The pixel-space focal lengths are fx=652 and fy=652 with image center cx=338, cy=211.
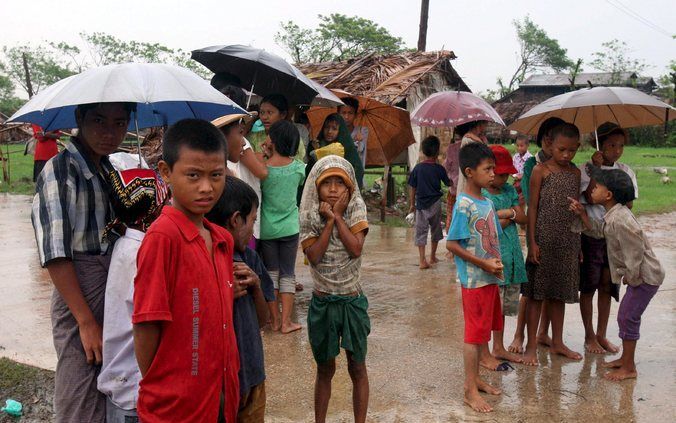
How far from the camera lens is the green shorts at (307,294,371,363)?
11.4ft

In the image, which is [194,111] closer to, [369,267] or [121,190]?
[121,190]

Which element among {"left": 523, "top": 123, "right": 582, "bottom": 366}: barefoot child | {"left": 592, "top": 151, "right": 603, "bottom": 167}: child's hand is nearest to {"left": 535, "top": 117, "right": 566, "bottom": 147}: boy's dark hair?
{"left": 523, "top": 123, "right": 582, "bottom": 366}: barefoot child

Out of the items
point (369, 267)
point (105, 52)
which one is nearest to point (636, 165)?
point (369, 267)

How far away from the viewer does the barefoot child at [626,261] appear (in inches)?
173

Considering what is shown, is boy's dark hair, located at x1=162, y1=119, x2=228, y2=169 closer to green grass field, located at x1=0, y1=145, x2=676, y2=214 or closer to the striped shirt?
the striped shirt

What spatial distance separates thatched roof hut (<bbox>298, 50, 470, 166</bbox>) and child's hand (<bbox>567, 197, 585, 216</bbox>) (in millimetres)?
7801

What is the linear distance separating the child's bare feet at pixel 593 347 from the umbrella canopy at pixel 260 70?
312 cm

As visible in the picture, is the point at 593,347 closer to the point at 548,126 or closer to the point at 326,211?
the point at 548,126

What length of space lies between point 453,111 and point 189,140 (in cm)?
566

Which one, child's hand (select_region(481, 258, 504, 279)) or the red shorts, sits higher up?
child's hand (select_region(481, 258, 504, 279))

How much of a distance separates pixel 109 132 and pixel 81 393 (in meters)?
1.06

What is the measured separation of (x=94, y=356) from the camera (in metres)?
2.53

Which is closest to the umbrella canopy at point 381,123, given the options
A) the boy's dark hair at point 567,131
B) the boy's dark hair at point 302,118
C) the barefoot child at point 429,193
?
the boy's dark hair at point 302,118

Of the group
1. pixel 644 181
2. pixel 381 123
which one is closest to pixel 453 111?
pixel 381 123
